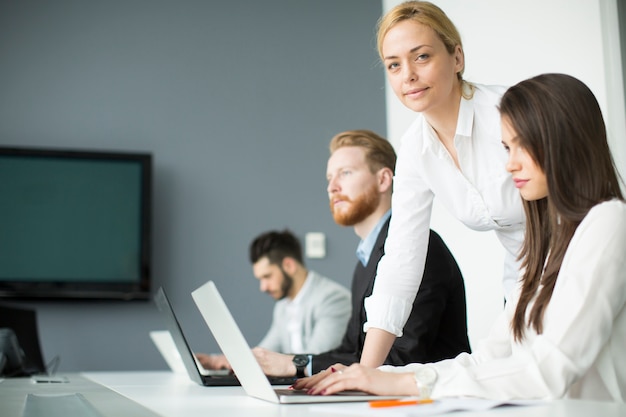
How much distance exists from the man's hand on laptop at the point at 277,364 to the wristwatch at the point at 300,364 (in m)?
0.01

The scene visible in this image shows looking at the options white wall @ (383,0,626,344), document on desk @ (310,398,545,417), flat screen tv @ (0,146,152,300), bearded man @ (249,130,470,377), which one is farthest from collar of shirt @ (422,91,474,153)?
flat screen tv @ (0,146,152,300)

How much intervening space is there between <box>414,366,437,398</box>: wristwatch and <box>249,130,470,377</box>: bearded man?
0.69 metres

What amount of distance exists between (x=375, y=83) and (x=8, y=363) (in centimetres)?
261

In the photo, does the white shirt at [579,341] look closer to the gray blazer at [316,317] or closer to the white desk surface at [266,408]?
the white desk surface at [266,408]

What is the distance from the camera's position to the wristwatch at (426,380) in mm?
1080

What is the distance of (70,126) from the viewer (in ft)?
12.9

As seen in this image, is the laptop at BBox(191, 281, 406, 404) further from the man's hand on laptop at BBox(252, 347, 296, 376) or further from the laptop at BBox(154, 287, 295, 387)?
the man's hand on laptop at BBox(252, 347, 296, 376)

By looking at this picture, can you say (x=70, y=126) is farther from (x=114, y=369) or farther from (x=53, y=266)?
(x=114, y=369)

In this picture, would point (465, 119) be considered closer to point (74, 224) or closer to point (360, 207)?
point (360, 207)

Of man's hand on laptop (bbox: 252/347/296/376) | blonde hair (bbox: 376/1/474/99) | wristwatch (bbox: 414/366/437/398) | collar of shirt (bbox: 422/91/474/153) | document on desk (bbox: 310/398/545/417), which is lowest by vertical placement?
man's hand on laptop (bbox: 252/347/296/376)

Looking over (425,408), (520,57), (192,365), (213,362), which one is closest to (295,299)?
(213,362)

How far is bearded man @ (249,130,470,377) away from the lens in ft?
6.12

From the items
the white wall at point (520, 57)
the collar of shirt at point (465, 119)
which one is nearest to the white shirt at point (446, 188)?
the collar of shirt at point (465, 119)

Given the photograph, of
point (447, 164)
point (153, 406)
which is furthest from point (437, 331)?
point (153, 406)
